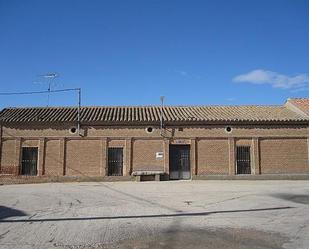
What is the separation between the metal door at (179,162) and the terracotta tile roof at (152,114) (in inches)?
75.7

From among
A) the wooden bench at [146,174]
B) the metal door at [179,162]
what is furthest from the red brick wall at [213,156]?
the wooden bench at [146,174]

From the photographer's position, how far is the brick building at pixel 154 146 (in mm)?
26594

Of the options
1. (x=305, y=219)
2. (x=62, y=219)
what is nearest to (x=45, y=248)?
(x=62, y=219)

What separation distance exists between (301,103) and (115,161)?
14.7 meters

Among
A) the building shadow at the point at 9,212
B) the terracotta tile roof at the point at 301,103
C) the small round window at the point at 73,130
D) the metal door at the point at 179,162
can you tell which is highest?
the terracotta tile roof at the point at 301,103

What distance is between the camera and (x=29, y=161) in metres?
26.8

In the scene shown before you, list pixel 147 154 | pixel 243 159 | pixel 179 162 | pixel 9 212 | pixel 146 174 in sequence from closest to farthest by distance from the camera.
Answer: pixel 9 212
pixel 146 174
pixel 147 154
pixel 179 162
pixel 243 159

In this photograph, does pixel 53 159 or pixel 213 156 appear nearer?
pixel 53 159

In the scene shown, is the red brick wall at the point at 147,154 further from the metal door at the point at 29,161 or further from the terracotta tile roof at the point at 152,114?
the metal door at the point at 29,161

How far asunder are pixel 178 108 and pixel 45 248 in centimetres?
2315

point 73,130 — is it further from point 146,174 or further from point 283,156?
point 283,156

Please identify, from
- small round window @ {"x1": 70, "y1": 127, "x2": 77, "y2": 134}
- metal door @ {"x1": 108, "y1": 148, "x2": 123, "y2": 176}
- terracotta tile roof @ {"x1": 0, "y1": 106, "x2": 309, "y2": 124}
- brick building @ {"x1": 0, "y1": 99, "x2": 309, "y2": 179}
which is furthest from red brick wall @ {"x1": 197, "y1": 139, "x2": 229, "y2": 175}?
small round window @ {"x1": 70, "y1": 127, "x2": 77, "y2": 134}

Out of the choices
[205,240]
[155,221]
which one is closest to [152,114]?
[155,221]

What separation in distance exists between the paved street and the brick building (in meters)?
10.3
